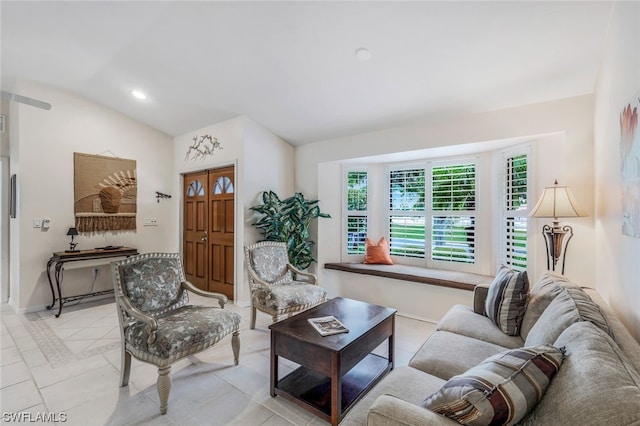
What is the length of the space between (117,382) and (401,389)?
214cm

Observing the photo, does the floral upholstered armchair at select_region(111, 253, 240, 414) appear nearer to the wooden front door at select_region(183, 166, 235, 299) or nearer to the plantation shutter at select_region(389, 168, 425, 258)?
the wooden front door at select_region(183, 166, 235, 299)

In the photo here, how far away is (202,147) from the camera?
454 cm

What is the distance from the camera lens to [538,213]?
256 cm

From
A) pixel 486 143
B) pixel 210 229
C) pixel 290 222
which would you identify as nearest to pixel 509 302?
pixel 486 143

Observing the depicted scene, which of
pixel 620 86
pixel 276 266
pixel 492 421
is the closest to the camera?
pixel 492 421

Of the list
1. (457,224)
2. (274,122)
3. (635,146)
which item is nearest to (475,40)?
(635,146)

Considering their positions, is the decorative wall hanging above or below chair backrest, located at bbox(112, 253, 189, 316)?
above

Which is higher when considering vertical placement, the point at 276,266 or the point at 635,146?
the point at 635,146

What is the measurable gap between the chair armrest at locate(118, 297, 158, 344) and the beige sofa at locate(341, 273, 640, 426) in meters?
1.38

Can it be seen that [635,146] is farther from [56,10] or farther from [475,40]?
[56,10]

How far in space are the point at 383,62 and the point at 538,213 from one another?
6.28 feet

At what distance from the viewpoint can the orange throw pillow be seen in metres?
4.21

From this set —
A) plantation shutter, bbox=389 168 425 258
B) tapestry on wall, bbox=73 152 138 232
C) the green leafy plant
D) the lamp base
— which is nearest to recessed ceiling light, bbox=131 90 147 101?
tapestry on wall, bbox=73 152 138 232

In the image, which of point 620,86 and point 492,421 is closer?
point 492,421
